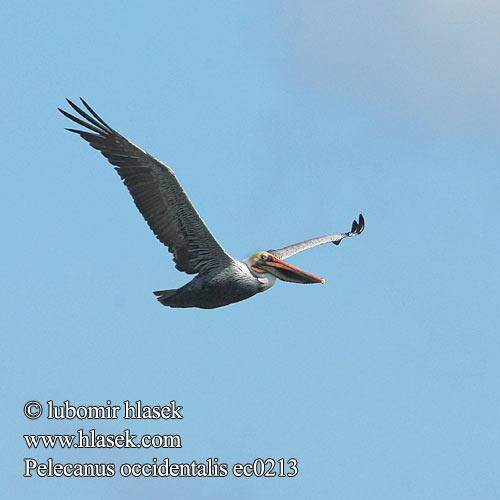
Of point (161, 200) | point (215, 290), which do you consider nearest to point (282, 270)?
point (215, 290)

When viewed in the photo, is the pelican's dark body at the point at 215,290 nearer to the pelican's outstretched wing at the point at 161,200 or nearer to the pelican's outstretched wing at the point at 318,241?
the pelican's outstretched wing at the point at 161,200

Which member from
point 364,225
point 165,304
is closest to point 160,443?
point 165,304

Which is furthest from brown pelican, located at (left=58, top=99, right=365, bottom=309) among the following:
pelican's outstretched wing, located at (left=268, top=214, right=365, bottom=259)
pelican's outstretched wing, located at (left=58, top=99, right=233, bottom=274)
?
pelican's outstretched wing, located at (left=268, top=214, right=365, bottom=259)

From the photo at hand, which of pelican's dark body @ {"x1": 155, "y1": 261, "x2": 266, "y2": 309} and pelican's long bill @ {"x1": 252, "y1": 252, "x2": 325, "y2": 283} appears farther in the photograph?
pelican's long bill @ {"x1": 252, "y1": 252, "x2": 325, "y2": 283}

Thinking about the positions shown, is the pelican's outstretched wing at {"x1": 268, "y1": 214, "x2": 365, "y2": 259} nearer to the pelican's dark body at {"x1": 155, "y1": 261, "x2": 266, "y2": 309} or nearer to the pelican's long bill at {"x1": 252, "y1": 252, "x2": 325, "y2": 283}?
the pelican's long bill at {"x1": 252, "y1": 252, "x2": 325, "y2": 283}

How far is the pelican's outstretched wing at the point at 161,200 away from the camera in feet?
78.3

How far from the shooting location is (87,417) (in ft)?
86.3

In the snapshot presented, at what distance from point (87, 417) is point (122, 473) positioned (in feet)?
4.73

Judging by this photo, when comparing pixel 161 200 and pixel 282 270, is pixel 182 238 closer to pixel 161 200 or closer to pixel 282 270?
pixel 161 200

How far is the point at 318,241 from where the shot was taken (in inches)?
1148

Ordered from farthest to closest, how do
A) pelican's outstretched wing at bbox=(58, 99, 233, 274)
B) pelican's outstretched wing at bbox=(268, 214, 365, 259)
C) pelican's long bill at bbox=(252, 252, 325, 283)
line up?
pelican's outstretched wing at bbox=(268, 214, 365, 259)
pelican's long bill at bbox=(252, 252, 325, 283)
pelican's outstretched wing at bbox=(58, 99, 233, 274)

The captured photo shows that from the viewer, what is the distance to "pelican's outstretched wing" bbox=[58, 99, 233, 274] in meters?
23.9

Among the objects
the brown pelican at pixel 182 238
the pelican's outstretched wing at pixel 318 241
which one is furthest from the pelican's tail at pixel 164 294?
the pelican's outstretched wing at pixel 318 241

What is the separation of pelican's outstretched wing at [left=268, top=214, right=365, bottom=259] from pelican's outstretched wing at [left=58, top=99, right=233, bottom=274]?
2543 millimetres
